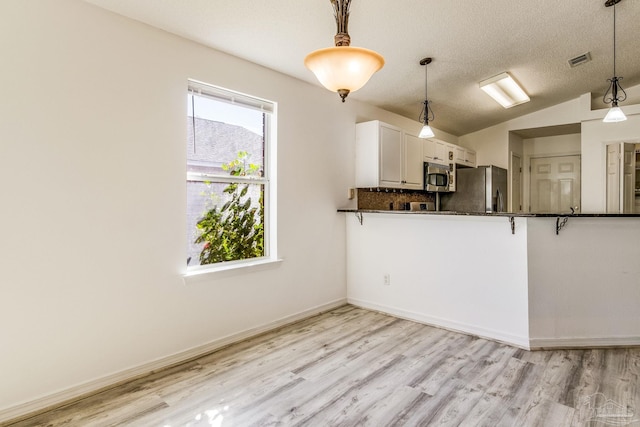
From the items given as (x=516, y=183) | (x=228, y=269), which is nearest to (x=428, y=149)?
(x=516, y=183)

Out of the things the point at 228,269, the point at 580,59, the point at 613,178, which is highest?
the point at 580,59

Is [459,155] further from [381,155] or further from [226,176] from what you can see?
[226,176]

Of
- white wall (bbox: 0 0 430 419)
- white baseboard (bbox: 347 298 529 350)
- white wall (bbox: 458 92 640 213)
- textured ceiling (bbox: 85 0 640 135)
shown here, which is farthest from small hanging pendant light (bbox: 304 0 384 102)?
white wall (bbox: 458 92 640 213)

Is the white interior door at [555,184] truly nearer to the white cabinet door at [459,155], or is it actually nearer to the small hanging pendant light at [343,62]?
the white cabinet door at [459,155]

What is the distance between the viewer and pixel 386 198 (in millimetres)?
4934

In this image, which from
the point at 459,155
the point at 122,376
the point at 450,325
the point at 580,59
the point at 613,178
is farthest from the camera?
the point at 459,155

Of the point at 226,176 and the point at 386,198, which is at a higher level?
the point at 226,176

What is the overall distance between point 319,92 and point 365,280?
2.15 m

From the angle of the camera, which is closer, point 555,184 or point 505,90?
point 505,90

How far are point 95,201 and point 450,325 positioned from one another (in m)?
3.15

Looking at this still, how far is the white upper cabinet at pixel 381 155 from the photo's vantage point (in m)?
4.23

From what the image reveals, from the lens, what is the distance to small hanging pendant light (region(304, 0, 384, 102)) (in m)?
1.62

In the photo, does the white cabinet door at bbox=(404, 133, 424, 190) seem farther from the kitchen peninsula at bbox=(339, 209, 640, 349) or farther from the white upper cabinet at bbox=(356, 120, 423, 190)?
the kitchen peninsula at bbox=(339, 209, 640, 349)

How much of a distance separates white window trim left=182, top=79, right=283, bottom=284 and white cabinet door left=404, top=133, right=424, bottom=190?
1.92m
